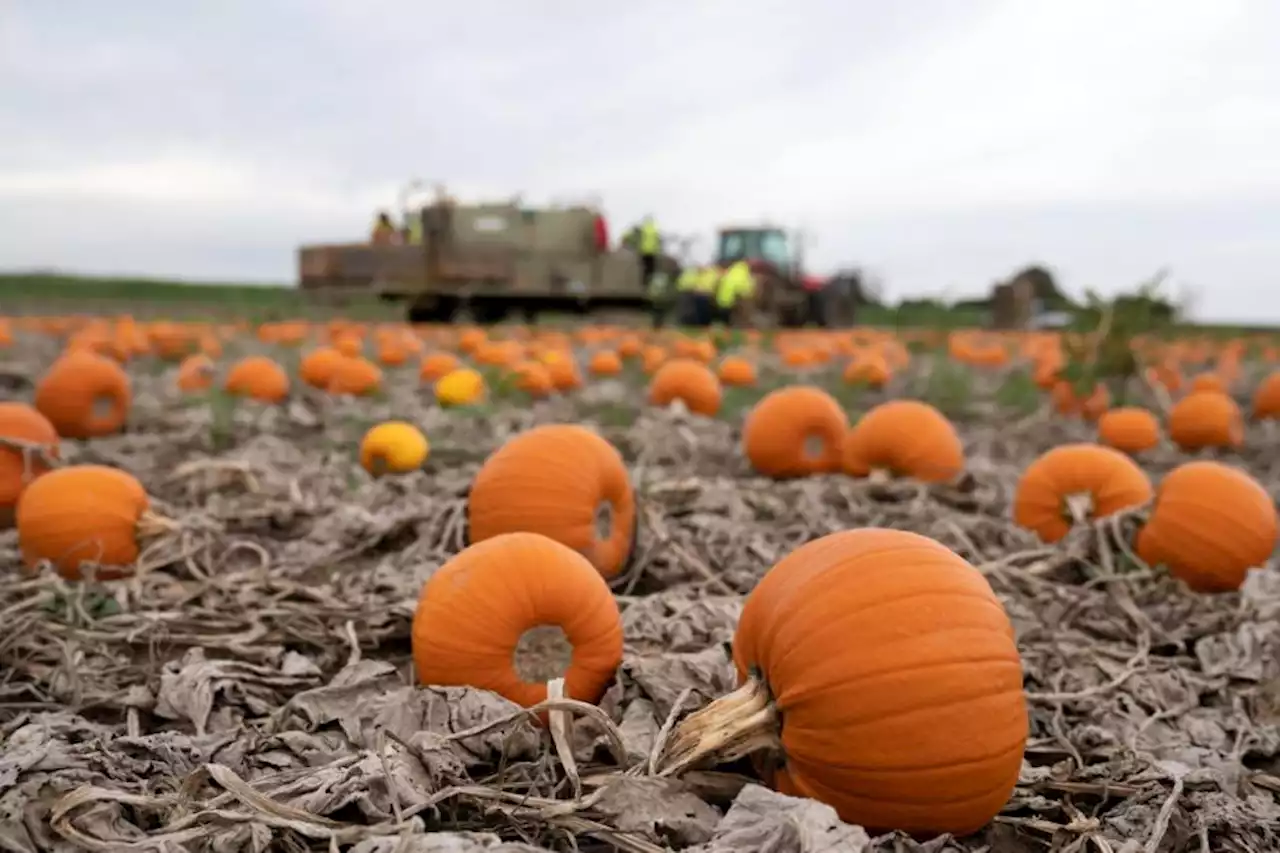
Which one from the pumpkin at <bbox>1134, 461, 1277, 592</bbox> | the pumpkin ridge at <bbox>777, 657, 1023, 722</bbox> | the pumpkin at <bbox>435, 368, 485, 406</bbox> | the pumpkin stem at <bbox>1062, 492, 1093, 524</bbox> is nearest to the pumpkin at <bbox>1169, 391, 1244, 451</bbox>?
the pumpkin stem at <bbox>1062, 492, 1093, 524</bbox>

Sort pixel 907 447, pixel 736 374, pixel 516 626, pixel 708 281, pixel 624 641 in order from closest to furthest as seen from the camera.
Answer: pixel 516 626
pixel 624 641
pixel 907 447
pixel 736 374
pixel 708 281

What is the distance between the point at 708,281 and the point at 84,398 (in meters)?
16.1

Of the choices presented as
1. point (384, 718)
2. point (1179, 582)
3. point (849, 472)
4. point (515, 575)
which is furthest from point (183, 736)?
point (849, 472)

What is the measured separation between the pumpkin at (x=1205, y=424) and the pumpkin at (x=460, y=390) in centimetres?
488

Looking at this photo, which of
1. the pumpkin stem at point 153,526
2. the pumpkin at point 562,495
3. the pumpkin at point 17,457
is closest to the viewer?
the pumpkin at point 562,495

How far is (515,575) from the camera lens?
277 cm

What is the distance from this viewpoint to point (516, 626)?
275cm

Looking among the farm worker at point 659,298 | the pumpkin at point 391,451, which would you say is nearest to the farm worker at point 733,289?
the farm worker at point 659,298

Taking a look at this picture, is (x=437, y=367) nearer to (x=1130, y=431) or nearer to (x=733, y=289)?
(x=1130, y=431)

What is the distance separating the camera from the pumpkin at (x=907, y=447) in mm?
5660

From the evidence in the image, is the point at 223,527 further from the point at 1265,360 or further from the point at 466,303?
the point at 466,303

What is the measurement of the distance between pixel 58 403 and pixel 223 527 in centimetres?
258

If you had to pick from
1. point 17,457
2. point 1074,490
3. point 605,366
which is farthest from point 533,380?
point 1074,490

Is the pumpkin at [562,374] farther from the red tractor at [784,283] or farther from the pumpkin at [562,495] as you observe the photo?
the red tractor at [784,283]
